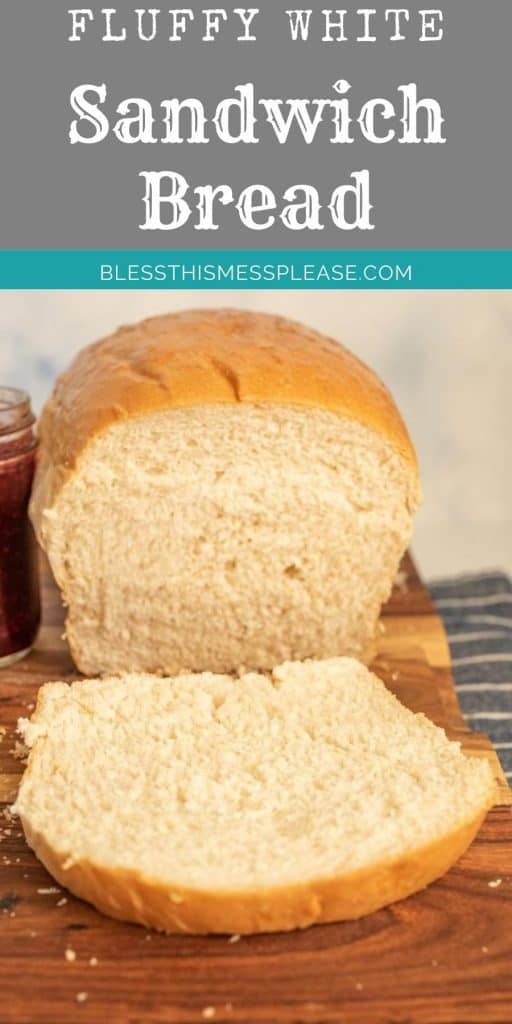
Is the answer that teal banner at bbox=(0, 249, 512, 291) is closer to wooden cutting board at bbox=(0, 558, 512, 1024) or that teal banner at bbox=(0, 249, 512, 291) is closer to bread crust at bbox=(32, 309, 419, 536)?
bread crust at bbox=(32, 309, 419, 536)

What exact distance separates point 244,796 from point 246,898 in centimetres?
36

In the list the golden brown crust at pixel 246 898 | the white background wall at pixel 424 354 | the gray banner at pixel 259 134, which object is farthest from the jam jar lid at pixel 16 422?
the golden brown crust at pixel 246 898

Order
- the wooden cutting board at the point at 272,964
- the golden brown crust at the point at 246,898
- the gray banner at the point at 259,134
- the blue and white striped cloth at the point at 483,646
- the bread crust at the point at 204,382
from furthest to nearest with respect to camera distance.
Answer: the gray banner at the point at 259,134 < the blue and white striped cloth at the point at 483,646 < the bread crust at the point at 204,382 < the golden brown crust at the point at 246,898 < the wooden cutting board at the point at 272,964

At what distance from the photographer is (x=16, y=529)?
3.84 meters

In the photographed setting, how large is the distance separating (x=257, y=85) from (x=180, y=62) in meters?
0.28

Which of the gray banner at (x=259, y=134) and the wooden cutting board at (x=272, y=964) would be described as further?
the gray banner at (x=259, y=134)

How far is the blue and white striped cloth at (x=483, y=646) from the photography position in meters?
3.87

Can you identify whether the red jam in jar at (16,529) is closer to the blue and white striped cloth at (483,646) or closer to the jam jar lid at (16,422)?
the jam jar lid at (16,422)

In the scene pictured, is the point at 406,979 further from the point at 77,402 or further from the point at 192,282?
the point at 192,282

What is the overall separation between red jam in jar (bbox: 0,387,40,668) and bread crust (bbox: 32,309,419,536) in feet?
0.23

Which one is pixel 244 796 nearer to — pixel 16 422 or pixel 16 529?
pixel 16 529

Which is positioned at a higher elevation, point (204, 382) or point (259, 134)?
point (259, 134)

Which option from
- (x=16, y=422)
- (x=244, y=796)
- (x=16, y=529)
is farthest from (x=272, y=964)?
(x=16, y=422)

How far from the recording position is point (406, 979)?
Result: 7.96 feet
